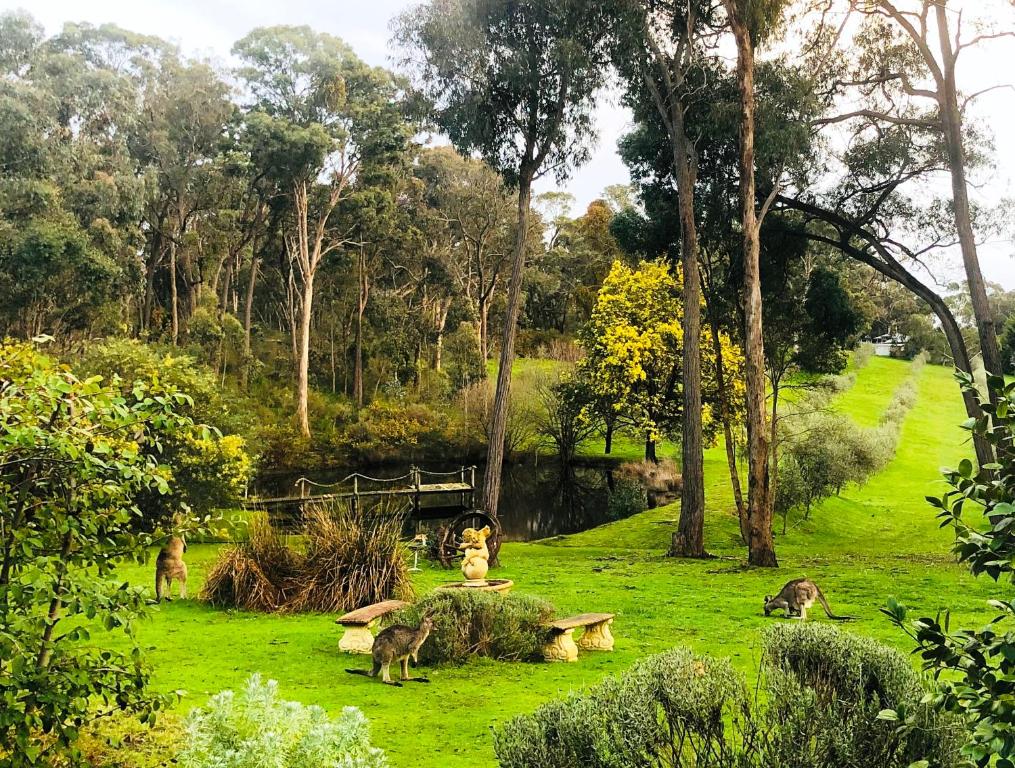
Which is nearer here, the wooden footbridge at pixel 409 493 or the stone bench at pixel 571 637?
the stone bench at pixel 571 637

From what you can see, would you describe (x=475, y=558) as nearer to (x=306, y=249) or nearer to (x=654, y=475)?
(x=654, y=475)

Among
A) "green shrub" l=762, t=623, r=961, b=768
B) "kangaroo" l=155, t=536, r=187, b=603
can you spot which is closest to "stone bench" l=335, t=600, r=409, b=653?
"kangaroo" l=155, t=536, r=187, b=603

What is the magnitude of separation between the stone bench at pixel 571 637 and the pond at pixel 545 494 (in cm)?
1552

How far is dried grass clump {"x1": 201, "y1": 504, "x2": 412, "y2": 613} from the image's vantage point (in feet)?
32.1

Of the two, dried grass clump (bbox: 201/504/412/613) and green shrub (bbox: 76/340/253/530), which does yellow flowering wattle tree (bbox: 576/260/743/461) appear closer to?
green shrub (bbox: 76/340/253/530)

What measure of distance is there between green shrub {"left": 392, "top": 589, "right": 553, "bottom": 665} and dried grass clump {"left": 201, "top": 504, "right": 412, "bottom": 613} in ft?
6.33

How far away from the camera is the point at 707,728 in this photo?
11.6ft

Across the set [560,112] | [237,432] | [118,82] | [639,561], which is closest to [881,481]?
[639,561]

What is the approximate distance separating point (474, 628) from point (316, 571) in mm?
2929

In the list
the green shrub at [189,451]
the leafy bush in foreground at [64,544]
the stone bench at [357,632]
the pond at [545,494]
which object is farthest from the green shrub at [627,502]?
the leafy bush in foreground at [64,544]

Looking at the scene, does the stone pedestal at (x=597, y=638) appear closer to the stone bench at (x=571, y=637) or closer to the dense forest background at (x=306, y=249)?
the stone bench at (x=571, y=637)

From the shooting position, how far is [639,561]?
52.4 ft

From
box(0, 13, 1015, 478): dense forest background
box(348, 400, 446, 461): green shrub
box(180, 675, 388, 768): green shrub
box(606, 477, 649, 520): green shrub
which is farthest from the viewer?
box(348, 400, 446, 461): green shrub

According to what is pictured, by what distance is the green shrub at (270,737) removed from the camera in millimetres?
3336
